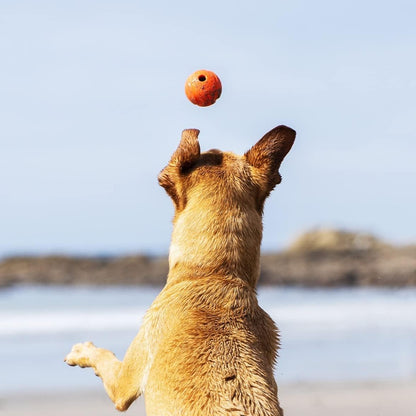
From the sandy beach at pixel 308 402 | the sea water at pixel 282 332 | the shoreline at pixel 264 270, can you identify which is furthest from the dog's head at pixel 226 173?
the shoreline at pixel 264 270

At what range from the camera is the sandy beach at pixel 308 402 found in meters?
8.54

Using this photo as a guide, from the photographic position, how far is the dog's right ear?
457cm

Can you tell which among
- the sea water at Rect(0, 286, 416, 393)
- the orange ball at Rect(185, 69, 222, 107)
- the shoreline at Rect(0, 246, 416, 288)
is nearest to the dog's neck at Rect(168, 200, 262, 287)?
the orange ball at Rect(185, 69, 222, 107)

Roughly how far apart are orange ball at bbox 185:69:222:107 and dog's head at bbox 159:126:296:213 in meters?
0.27

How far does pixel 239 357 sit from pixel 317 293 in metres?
20.3

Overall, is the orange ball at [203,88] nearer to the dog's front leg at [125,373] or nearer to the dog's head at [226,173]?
the dog's head at [226,173]

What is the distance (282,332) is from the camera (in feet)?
48.2

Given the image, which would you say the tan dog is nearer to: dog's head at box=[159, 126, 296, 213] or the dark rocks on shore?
dog's head at box=[159, 126, 296, 213]

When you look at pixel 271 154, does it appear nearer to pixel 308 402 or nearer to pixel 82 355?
pixel 82 355

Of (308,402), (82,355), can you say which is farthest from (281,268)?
(82,355)

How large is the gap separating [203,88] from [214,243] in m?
1.03

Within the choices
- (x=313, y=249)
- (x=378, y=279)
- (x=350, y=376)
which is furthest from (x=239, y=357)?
(x=313, y=249)

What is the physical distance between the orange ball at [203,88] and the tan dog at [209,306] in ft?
0.95

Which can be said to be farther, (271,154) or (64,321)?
(64,321)
